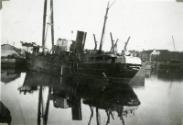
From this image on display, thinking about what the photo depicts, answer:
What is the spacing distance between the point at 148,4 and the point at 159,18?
0.10m

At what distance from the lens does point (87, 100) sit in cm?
176

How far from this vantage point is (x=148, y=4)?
1.74m

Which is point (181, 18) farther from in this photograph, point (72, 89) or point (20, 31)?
point (20, 31)

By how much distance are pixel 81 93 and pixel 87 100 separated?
0.17 ft

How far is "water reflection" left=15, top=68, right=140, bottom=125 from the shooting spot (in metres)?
1.74

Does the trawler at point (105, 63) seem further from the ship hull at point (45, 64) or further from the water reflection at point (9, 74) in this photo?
the water reflection at point (9, 74)

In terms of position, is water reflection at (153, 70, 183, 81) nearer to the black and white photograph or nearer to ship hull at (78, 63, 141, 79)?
the black and white photograph

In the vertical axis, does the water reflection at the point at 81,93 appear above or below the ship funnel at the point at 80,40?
below

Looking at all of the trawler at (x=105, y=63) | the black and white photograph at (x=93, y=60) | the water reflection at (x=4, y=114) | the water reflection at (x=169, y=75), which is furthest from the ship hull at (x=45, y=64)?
the water reflection at (x=169, y=75)

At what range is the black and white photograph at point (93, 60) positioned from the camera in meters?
1.71

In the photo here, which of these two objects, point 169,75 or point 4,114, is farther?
point 4,114

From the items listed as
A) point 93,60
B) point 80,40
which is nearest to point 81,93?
point 93,60

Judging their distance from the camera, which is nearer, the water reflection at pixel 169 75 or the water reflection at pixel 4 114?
the water reflection at pixel 169 75

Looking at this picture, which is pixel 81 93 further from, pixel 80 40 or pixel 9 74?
pixel 9 74
